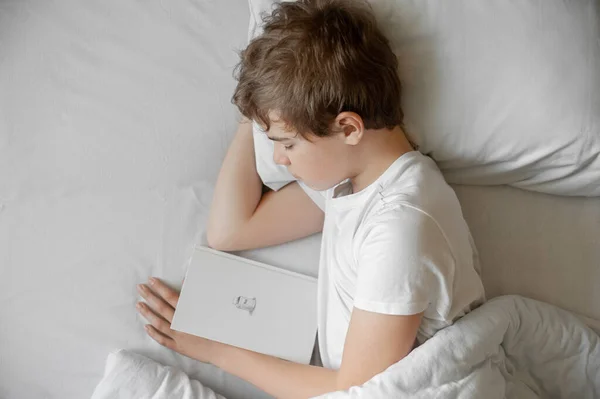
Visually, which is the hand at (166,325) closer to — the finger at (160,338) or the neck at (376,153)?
the finger at (160,338)

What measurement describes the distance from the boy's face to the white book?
0.79 ft

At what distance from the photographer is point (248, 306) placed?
3.41 feet

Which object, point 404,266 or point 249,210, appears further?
point 249,210

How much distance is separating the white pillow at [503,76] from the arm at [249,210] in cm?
24

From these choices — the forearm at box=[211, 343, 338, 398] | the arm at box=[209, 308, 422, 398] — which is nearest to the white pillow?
the arm at box=[209, 308, 422, 398]

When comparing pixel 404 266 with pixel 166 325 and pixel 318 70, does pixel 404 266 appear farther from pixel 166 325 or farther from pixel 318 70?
pixel 166 325

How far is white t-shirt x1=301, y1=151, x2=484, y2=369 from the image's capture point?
783 mm

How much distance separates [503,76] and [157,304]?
68 cm

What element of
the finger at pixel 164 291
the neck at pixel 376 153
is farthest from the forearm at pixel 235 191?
the neck at pixel 376 153

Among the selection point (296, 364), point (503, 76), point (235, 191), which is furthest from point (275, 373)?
point (503, 76)

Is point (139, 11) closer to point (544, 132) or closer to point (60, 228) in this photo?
point (60, 228)

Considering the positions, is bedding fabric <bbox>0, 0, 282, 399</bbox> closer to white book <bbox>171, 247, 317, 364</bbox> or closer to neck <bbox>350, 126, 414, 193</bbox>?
white book <bbox>171, 247, 317, 364</bbox>

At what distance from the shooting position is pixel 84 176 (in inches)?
42.2

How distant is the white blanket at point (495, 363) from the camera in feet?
2.69
